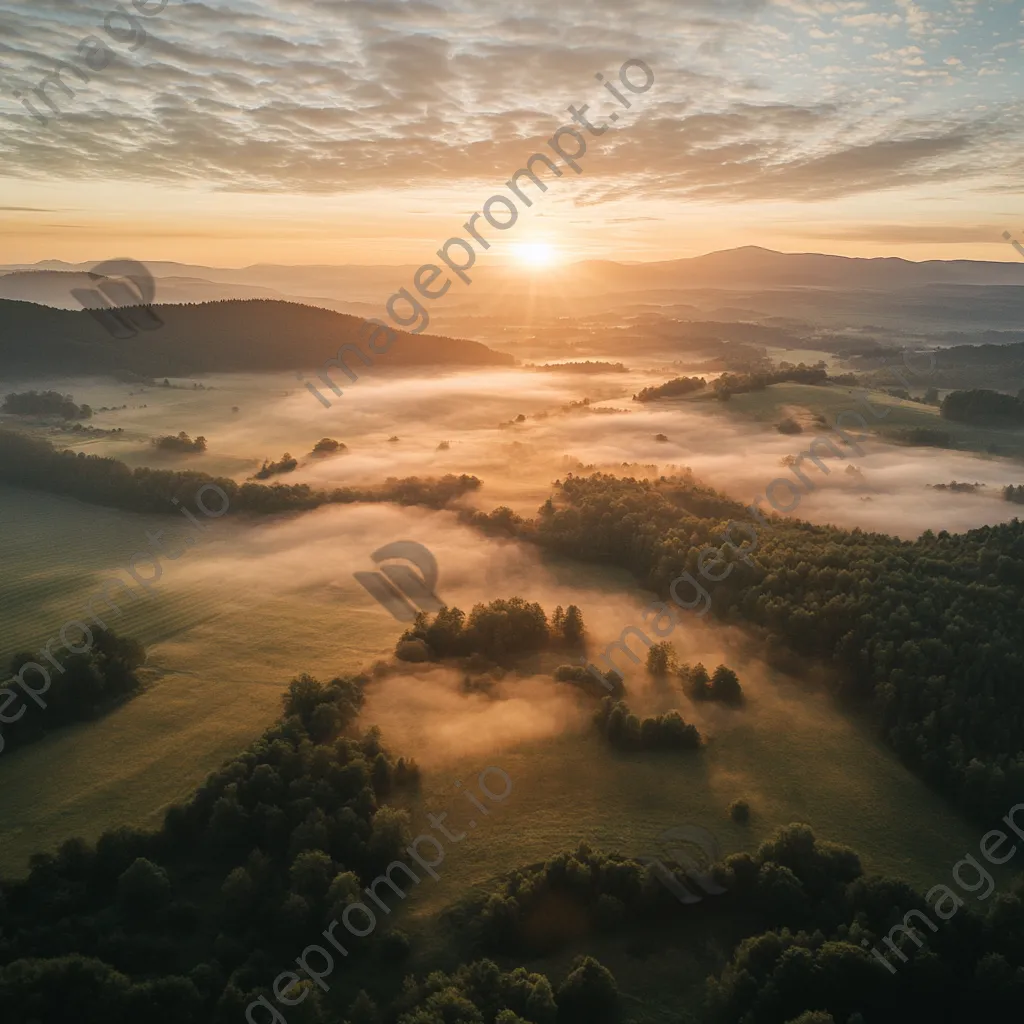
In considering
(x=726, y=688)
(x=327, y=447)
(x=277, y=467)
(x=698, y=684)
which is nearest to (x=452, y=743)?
(x=698, y=684)

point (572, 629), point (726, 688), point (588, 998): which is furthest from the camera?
point (572, 629)

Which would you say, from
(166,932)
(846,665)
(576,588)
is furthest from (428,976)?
(576,588)

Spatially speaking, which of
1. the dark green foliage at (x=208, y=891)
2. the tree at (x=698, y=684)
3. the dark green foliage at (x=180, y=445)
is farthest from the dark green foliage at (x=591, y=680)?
the dark green foliage at (x=180, y=445)

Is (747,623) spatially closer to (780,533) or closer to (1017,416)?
(780,533)

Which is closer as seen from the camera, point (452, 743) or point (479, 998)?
point (479, 998)

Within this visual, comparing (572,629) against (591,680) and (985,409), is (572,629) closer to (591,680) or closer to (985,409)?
(591,680)

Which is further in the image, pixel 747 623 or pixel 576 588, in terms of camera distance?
pixel 576 588

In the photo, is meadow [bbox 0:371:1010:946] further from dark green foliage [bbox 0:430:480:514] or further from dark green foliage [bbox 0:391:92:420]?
dark green foliage [bbox 0:391:92:420]

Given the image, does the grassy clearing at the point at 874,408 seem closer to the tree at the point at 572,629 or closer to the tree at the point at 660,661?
the tree at the point at 572,629
